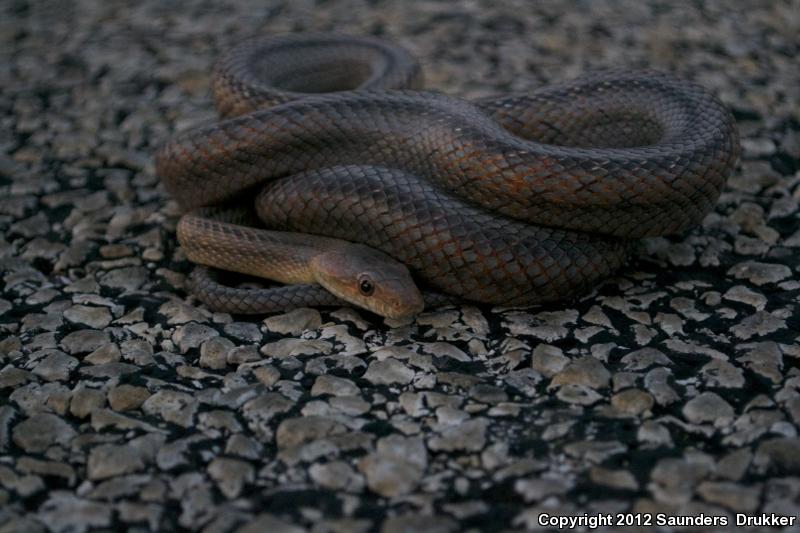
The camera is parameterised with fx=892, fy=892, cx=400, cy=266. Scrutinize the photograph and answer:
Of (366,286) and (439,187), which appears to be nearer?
(366,286)

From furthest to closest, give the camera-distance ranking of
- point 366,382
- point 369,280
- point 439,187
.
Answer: point 439,187, point 369,280, point 366,382

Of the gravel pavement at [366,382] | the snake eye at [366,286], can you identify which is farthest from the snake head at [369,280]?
the gravel pavement at [366,382]

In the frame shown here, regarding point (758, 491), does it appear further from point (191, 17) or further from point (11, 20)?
point (11, 20)

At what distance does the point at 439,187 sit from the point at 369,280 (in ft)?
1.99

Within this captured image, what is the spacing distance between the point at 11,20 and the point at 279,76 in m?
3.25

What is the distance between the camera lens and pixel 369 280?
385 centimetres

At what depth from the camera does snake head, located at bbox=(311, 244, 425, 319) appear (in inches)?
149

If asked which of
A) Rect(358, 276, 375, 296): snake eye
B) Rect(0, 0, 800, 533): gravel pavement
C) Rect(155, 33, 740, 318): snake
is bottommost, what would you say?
Rect(0, 0, 800, 533): gravel pavement

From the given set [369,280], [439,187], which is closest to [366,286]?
[369,280]

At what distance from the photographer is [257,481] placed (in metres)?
2.96

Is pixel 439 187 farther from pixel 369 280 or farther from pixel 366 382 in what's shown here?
pixel 366 382

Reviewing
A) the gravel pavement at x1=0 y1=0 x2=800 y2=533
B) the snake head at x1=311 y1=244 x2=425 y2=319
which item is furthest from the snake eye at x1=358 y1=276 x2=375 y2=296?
the gravel pavement at x1=0 y1=0 x2=800 y2=533

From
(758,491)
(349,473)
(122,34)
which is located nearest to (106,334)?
(349,473)

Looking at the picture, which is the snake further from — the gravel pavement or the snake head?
the gravel pavement
